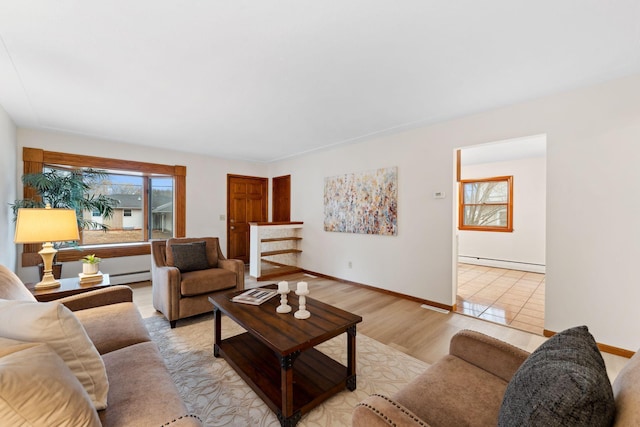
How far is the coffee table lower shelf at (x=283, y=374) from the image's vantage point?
159cm

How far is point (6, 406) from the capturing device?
0.64 meters

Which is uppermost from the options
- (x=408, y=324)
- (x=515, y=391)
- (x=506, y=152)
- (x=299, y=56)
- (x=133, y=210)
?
(x=299, y=56)

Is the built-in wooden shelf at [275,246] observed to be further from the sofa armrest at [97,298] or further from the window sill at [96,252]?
the sofa armrest at [97,298]

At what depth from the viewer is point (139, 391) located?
43.3 inches

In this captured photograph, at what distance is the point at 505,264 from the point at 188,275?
5994mm

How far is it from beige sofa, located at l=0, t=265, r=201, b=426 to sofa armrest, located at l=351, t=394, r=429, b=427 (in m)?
0.59

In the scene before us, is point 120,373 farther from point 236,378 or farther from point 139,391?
point 236,378

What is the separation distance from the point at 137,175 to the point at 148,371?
446 centimetres

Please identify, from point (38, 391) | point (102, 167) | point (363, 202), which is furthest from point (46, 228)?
point (363, 202)

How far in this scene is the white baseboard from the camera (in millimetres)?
5242

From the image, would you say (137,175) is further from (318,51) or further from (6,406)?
(6,406)

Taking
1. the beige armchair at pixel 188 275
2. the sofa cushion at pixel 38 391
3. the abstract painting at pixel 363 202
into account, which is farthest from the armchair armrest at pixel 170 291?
the abstract painting at pixel 363 202

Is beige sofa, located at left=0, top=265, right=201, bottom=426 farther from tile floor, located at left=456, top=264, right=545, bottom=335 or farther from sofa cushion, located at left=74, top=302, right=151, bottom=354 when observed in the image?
tile floor, located at left=456, top=264, right=545, bottom=335

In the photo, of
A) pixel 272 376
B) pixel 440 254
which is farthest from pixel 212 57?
pixel 440 254
